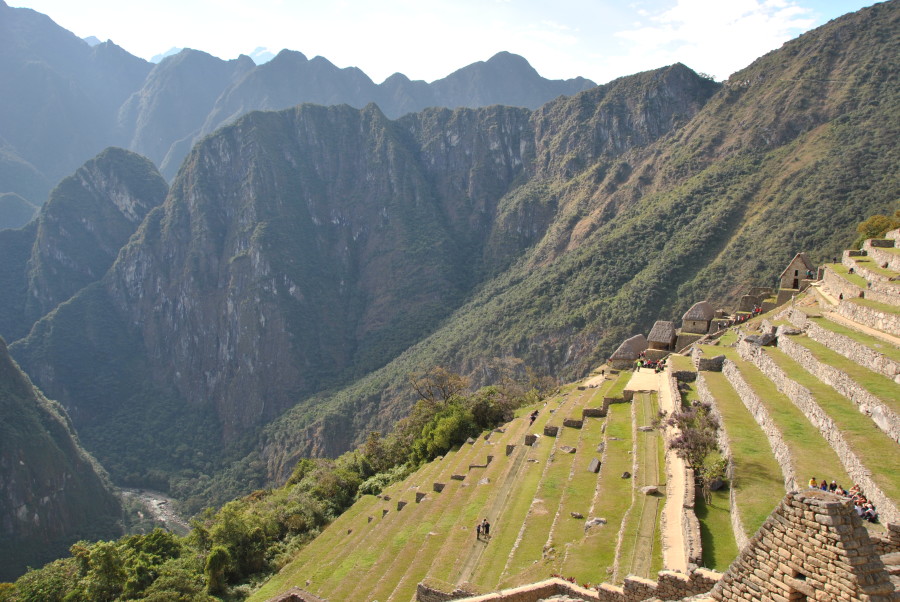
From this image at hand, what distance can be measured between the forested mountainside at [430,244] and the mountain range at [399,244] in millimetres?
538

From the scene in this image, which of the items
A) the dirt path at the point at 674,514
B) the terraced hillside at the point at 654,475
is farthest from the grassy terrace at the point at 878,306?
the dirt path at the point at 674,514

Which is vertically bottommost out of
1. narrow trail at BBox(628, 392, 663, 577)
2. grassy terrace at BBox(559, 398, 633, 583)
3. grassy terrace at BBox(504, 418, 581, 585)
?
grassy terrace at BBox(504, 418, 581, 585)

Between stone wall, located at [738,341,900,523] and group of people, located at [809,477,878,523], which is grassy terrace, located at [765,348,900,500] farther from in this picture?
group of people, located at [809,477,878,523]

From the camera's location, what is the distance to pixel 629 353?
37.1 m

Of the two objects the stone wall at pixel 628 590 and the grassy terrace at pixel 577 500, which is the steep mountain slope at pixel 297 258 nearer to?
the grassy terrace at pixel 577 500

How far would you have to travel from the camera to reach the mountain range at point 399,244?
77.0m

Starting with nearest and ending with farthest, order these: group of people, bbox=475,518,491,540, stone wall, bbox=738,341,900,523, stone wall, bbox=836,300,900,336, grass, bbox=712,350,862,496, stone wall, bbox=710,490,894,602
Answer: stone wall, bbox=710,490,894,602
stone wall, bbox=738,341,900,523
grass, bbox=712,350,862,496
group of people, bbox=475,518,491,540
stone wall, bbox=836,300,900,336

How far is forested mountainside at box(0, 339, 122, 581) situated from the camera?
81312 mm

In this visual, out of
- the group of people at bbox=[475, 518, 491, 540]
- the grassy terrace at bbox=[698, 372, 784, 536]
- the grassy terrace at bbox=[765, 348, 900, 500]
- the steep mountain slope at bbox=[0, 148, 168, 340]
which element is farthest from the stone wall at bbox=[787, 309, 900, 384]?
the steep mountain slope at bbox=[0, 148, 168, 340]

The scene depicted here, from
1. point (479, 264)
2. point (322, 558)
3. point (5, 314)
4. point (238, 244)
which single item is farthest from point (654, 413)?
point (5, 314)

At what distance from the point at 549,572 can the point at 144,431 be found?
134621 mm

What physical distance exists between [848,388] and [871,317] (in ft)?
20.9

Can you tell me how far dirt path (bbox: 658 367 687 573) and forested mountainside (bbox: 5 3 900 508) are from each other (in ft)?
169

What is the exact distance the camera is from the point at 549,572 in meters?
14.4
